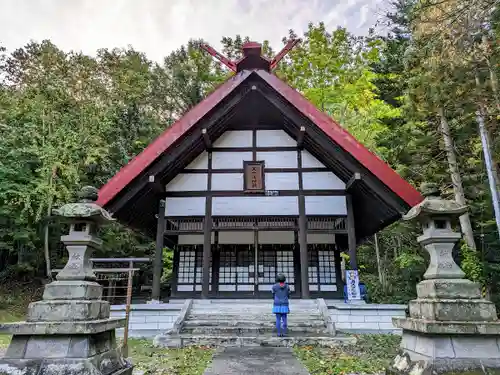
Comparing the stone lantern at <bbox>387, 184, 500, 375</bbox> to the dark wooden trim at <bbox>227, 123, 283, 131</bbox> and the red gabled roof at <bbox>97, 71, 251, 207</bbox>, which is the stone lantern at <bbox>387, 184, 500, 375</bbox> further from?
the dark wooden trim at <bbox>227, 123, 283, 131</bbox>

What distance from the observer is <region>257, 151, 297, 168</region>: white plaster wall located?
11555 mm

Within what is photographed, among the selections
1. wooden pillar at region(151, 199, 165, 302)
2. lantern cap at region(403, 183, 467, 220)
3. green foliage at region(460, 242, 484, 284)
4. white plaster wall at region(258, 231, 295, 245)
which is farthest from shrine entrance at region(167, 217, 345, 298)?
lantern cap at region(403, 183, 467, 220)

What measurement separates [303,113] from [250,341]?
20.9 feet

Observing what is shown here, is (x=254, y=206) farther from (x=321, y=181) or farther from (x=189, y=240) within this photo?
(x=189, y=240)

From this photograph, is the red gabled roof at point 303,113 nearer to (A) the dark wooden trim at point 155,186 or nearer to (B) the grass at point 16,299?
(A) the dark wooden trim at point 155,186

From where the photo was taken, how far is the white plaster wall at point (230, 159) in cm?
1165

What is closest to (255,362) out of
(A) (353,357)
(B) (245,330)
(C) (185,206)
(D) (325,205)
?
(A) (353,357)

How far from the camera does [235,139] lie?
39.0 ft

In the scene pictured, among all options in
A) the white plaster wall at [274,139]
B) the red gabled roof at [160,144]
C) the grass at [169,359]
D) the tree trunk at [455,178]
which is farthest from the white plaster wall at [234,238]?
the tree trunk at [455,178]

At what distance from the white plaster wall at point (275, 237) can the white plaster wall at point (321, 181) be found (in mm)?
2341

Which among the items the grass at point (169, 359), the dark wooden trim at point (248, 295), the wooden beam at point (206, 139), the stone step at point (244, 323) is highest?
the wooden beam at point (206, 139)

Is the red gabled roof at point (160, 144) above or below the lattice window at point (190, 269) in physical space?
above

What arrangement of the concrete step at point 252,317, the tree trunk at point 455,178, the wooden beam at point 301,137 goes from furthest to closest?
1. the tree trunk at point 455,178
2. the wooden beam at point 301,137
3. the concrete step at point 252,317

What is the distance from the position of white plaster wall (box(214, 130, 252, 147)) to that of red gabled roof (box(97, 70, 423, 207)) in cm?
168
